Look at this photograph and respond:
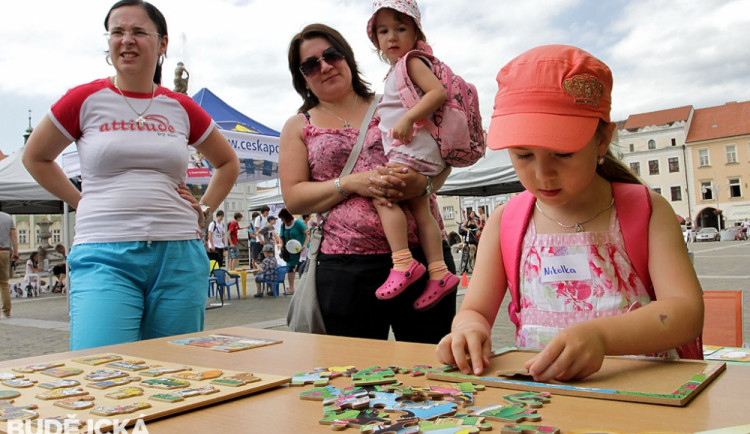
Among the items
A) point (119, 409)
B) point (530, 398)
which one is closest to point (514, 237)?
point (530, 398)

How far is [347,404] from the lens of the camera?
101 centimetres

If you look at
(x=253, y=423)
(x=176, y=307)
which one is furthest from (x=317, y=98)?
(x=253, y=423)

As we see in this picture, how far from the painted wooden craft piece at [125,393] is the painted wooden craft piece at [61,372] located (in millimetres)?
235

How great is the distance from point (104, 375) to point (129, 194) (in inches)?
43.1

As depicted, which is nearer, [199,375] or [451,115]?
[199,375]

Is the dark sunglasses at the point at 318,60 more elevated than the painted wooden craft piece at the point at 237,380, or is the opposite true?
the dark sunglasses at the point at 318,60

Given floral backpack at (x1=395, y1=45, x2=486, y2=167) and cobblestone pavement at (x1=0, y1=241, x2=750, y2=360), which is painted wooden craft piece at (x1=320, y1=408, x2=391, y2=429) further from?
cobblestone pavement at (x1=0, y1=241, x2=750, y2=360)

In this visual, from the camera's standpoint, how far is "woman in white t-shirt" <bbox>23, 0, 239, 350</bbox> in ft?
6.89

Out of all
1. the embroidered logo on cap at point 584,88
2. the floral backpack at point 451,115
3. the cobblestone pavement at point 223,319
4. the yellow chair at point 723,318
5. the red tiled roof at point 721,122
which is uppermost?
the red tiled roof at point 721,122

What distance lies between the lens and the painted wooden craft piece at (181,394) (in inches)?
43.0

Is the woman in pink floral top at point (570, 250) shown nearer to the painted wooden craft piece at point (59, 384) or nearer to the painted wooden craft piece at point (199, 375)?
the painted wooden craft piece at point (199, 375)

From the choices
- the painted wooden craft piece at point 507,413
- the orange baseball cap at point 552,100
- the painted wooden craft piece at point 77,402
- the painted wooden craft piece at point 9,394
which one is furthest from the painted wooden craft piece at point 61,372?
the orange baseball cap at point 552,100

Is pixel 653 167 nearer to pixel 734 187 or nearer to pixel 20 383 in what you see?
pixel 734 187

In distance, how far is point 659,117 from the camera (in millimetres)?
58594
